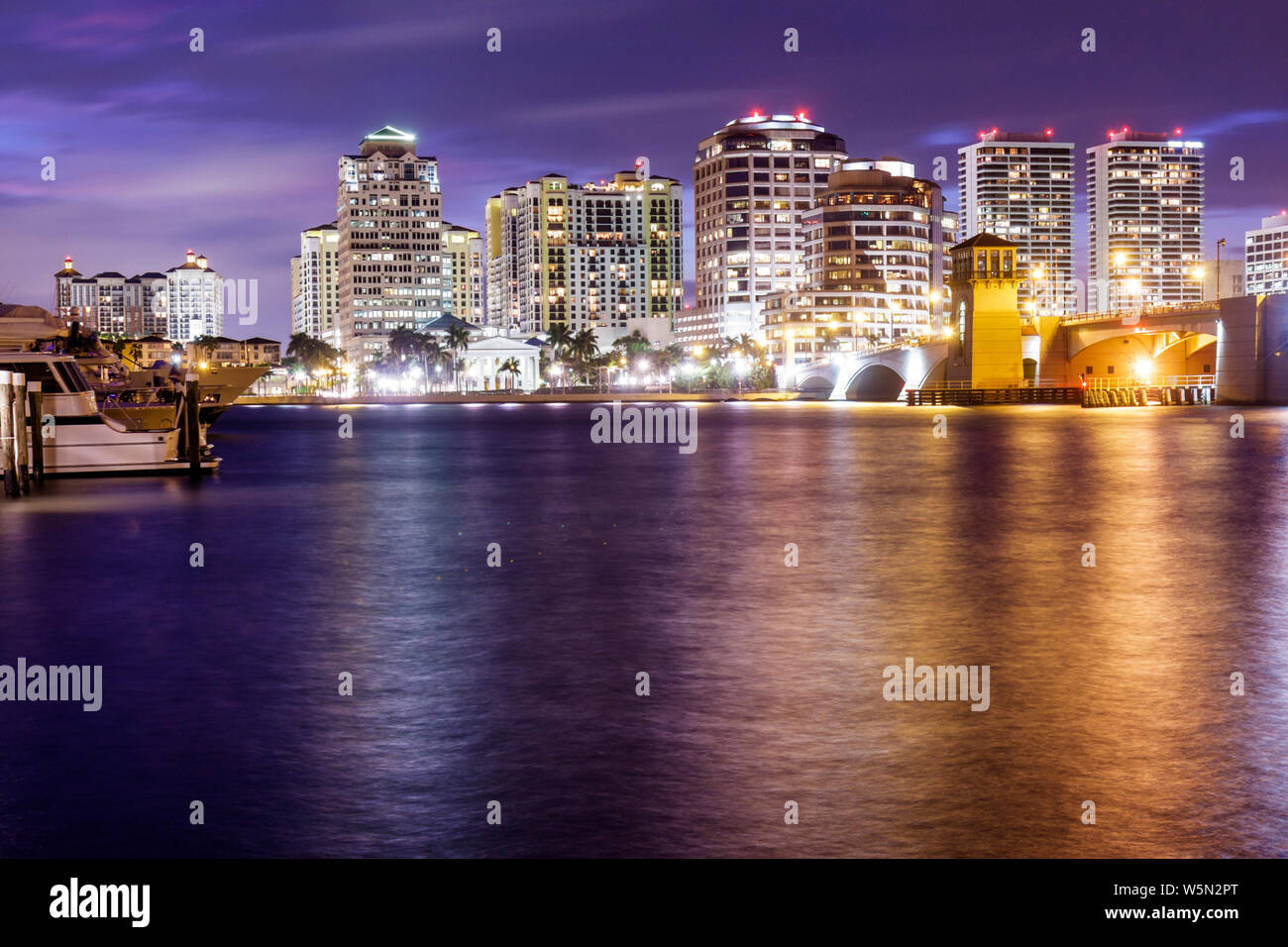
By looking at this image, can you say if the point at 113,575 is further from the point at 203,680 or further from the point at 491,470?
the point at 491,470

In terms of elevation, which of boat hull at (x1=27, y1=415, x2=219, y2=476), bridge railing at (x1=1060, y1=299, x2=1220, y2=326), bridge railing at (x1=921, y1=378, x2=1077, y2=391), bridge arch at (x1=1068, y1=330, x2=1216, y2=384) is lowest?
boat hull at (x1=27, y1=415, x2=219, y2=476)

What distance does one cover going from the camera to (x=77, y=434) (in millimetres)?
58750

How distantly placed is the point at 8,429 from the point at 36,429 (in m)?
3.49

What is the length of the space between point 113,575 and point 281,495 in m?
23.1

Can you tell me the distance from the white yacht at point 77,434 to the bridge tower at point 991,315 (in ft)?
433

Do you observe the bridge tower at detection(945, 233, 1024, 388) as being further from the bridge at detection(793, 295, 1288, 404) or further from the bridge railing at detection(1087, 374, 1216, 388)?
the bridge railing at detection(1087, 374, 1216, 388)

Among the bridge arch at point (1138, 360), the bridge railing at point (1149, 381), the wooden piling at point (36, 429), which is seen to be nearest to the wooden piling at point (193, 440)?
the wooden piling at point (36, 429)

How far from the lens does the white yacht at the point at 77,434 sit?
189 ft

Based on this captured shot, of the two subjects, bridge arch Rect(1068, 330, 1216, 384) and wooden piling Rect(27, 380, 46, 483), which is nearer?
wooden piling Rect(27, 380, 46, 483)

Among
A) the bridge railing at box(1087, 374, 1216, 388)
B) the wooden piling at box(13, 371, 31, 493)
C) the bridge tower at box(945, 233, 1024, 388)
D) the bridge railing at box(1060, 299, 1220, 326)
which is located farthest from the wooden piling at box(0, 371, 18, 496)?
the bridge tower at box(945, 233, 1024, 388)

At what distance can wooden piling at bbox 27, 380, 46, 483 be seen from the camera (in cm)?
5122

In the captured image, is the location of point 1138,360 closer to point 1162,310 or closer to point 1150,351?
point 1150,351

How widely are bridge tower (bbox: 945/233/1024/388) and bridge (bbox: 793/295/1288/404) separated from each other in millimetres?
2164
